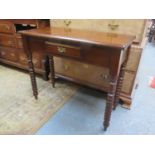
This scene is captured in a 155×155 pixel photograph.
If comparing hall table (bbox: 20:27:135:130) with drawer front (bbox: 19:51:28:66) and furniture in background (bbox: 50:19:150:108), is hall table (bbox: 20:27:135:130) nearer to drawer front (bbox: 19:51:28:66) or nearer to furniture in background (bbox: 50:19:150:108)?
furniture in background (bbox: 50:19:150:108)

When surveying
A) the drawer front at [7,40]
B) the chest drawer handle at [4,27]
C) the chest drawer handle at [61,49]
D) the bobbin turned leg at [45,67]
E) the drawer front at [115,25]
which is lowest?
the bobbin turned leg at [45,67]

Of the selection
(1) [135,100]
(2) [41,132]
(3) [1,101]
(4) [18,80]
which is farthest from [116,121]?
(4) [18,80]

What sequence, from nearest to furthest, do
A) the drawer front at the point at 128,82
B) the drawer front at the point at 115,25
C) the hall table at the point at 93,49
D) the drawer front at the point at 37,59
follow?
the hall table at the point at 93,49
the drawer front at the point at 115,25
the drawer front at the point at 128,82
the drawer front at the point at 37,59

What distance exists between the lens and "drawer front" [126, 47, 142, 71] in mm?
1265

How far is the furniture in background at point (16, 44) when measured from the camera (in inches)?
69.8

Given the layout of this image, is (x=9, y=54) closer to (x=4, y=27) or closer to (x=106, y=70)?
(x=4, y=27)

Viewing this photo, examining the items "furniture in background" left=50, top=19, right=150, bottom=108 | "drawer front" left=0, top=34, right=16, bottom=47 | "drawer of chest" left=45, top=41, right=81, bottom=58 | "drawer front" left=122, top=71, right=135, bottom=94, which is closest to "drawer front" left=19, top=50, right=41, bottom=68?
"drawer front" left=0, top=34, right=16, bottom=47

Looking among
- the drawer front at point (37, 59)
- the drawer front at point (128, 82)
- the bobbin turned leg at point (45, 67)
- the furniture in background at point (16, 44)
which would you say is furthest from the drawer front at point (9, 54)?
the drawer front at point (128, 82)

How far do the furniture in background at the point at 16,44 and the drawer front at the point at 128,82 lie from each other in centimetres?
100

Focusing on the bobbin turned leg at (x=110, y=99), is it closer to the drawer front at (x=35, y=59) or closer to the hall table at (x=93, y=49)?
the hall table at (x=93, y=49)

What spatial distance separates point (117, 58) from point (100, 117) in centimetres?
71

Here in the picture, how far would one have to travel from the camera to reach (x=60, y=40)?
1.06 m

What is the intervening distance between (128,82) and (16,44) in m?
1.55

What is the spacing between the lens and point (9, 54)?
220 centimetres
